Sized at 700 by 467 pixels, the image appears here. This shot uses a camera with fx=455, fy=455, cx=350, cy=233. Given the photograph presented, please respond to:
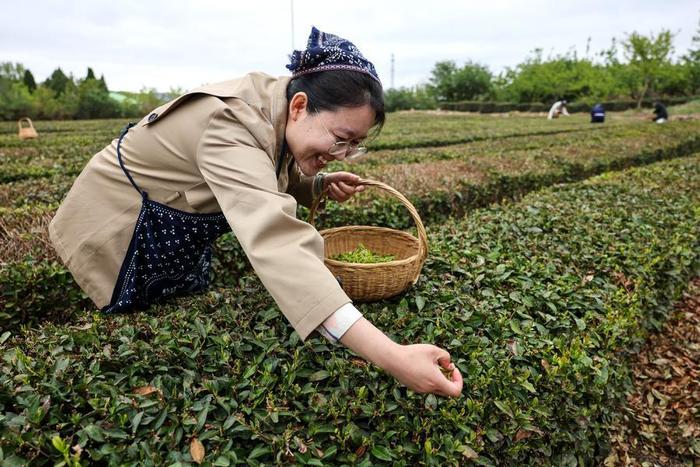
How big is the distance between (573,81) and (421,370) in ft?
133

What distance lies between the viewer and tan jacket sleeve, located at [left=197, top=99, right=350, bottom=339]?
1.20 m

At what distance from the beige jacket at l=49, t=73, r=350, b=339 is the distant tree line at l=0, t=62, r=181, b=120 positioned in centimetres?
2587

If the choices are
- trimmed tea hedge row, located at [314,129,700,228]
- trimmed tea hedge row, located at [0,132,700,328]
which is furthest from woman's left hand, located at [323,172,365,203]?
trimmed tea hedge row, located at [314,129,700,228]

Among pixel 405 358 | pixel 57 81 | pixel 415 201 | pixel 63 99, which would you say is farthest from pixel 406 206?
pixel 57 81

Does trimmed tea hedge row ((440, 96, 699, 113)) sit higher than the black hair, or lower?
lower

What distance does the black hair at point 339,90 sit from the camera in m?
1.50

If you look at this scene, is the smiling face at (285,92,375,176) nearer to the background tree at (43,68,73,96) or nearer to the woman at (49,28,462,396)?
the woman at (49,28,462,396)

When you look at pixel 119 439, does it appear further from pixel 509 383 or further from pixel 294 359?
pixel 509 383

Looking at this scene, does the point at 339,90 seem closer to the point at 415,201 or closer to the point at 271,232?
the point at 271,232

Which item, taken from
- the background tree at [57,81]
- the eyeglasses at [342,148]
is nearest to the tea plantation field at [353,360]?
the eyeglasses at [342,148]

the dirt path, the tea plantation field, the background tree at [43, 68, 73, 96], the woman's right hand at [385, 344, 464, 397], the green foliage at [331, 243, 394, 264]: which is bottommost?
the dirt path

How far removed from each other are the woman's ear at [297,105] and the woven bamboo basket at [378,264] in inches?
21.2

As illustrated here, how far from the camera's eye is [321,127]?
158cm

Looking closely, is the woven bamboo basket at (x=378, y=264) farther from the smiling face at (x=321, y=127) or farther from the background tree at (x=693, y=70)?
the background tree at (x=693, y=70)
